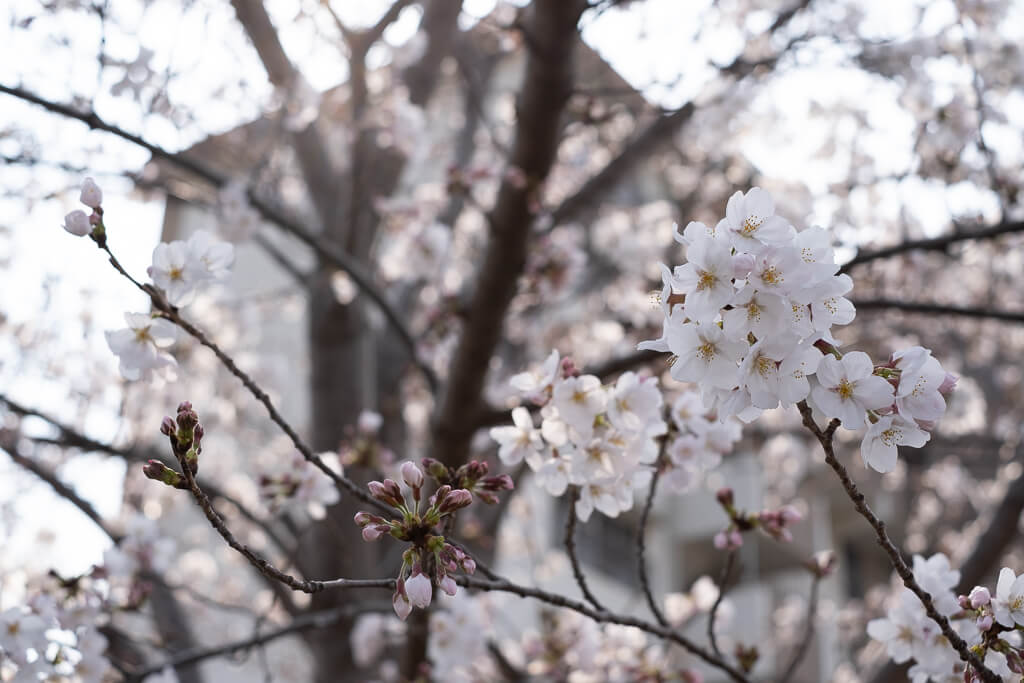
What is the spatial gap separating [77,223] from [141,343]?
10.6 inches

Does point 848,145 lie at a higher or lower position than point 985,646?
higher

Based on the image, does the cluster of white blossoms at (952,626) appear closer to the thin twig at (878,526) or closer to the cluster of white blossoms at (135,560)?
the thin twig at (878,526)

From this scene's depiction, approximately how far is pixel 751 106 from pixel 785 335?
2699 mm

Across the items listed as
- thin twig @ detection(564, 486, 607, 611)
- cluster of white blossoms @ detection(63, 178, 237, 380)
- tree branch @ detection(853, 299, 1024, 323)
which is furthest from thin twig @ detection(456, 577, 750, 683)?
tree branch @ detection(853, 299, 1024, 323)

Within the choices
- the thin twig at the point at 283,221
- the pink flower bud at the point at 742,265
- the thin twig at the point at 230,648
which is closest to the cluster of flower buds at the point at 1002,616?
the pink flower bud at the point at 742,265

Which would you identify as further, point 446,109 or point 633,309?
point 446,109

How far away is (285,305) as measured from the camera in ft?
27.6

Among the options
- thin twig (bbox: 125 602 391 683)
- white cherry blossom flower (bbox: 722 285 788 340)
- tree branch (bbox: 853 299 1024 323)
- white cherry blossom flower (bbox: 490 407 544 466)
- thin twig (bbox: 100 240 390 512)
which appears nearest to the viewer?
white cherry blossom flower (bbox: 722 285 788 340)

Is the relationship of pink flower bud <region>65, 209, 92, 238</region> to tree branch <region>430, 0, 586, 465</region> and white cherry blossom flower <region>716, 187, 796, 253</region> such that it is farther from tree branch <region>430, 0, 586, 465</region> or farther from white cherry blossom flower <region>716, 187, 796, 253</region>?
tree branch <region>430, 0, 586, 465</region>

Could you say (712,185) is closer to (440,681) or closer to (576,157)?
(576,157)

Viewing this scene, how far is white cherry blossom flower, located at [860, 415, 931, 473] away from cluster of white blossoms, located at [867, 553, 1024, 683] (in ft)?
0.96

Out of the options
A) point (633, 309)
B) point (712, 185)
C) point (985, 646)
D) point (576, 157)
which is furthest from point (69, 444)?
point (712, 185)

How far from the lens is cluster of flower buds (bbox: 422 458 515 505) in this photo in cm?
135

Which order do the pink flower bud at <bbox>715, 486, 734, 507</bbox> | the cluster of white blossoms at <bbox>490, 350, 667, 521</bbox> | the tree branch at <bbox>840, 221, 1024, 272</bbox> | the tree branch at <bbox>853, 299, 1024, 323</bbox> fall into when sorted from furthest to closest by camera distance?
1. the tree branch at <bbox>853, 299, 1024, 323</bbox>
2. the tree branch at <bbox>840, 221, 1024, 272</bbox>
3. the pink flower bud at <bbox>715, 486, 734, 507</bbox>
4. the cluster of white blossoms at <bbox>490, 350, 667, 521</bbox>
